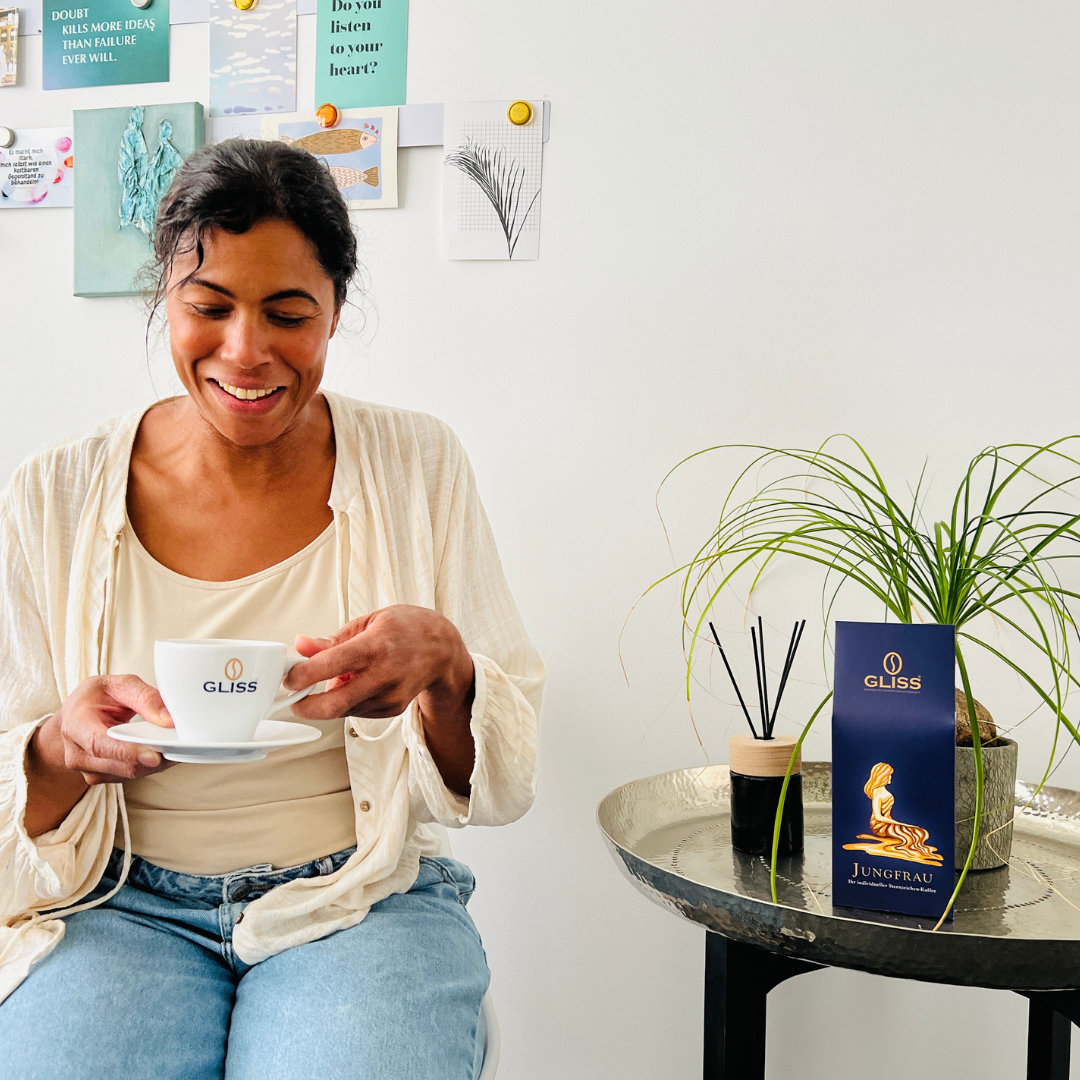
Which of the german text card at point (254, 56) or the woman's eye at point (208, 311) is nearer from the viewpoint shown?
the woman's eye at point (208, 311)

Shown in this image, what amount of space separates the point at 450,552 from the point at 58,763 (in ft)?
1.36

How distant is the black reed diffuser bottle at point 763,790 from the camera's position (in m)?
0.90

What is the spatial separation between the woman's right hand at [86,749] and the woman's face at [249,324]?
0.29 m

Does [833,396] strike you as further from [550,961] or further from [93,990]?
[93,990]

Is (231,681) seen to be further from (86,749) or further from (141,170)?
(141,170)

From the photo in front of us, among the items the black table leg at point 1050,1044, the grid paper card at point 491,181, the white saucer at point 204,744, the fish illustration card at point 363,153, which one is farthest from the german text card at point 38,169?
the black table leg at point 1050,1044

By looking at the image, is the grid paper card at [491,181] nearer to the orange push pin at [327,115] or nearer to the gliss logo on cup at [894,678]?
the orange push pin at [327,115]

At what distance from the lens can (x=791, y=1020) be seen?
1.29 metres

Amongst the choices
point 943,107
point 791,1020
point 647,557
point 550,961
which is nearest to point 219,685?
point 647,557

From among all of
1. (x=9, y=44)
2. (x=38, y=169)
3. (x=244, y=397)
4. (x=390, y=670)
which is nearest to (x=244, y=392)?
(x=244, y=397)

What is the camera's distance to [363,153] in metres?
1.37

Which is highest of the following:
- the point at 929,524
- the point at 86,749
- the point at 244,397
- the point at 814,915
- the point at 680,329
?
the point at 680,329

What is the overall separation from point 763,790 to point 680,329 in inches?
25.3

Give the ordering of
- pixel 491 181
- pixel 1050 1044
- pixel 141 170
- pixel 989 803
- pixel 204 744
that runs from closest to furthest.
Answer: pixel 204 744
pixel 989 803
pixel 1050 1044
pixel 491 181
pixel 141 170
